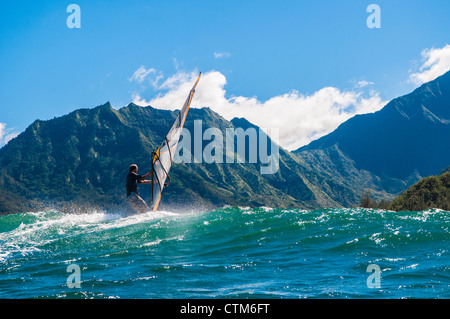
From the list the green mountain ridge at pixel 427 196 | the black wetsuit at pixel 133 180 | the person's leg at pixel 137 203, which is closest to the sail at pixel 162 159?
the person's leg at pixel 137 203

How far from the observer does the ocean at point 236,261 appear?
6674 millimetres

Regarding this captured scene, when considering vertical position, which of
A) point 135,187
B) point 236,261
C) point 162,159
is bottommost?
point 236,261

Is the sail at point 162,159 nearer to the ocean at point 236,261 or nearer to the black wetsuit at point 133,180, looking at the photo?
the black wetsuit at point 133,180

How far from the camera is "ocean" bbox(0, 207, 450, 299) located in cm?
667

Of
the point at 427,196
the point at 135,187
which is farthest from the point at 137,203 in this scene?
the point at 427,196

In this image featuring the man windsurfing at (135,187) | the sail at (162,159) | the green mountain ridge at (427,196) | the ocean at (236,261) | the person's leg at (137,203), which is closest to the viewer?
the ocean at (236,261)

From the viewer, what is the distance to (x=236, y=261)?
915 centimetres

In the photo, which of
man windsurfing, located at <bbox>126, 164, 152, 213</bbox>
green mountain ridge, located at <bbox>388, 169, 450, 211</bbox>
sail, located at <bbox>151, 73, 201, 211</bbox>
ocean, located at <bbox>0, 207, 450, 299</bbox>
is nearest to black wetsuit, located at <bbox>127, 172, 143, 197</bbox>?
man windsurfing, located at <bbox>126, 164, 152, 213</bbox>

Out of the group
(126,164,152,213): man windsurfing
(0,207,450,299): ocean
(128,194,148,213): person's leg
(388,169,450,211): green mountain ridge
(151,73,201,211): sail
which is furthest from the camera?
(388,169,450,211): green mountain ridge

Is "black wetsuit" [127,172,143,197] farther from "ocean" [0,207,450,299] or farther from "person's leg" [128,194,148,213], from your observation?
"ocean" [0,207,450,299]

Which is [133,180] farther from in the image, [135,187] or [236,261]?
[236,261]

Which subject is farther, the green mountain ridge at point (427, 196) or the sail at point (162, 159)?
the green mountain ridge at point (427, 196)
